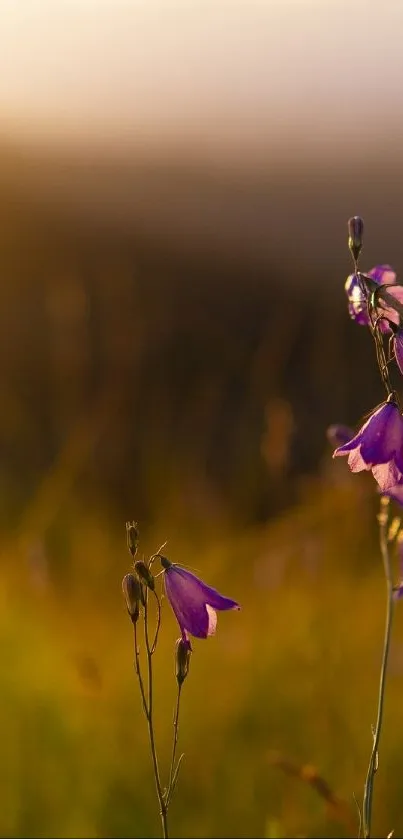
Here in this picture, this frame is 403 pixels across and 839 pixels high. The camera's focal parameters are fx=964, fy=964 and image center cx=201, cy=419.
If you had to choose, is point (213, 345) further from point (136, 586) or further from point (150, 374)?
point (136, 586)

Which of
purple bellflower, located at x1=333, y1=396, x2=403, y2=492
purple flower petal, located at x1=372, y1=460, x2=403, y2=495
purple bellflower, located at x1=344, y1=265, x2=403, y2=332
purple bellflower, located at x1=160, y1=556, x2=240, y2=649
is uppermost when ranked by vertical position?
purple bellflower, located at x1=344, y1=265, x2=403, y2=332

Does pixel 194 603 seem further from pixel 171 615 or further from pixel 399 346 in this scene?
pixel 171 615

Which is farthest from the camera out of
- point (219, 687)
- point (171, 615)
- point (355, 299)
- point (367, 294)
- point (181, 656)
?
point (171, 615)

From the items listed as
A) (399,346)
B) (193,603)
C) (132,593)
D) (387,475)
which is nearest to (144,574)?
(132,593)

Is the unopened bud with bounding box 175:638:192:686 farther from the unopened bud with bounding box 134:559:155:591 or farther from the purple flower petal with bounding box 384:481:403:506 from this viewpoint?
the purple flower petal with bounding box 384:481:403:506

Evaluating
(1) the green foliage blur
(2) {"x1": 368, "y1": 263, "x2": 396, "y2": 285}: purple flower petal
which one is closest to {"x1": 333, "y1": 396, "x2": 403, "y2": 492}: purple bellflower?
(2) {"x1": 368, "y1": 263, "x2": 396, "y2": 285}: purple flower petal
